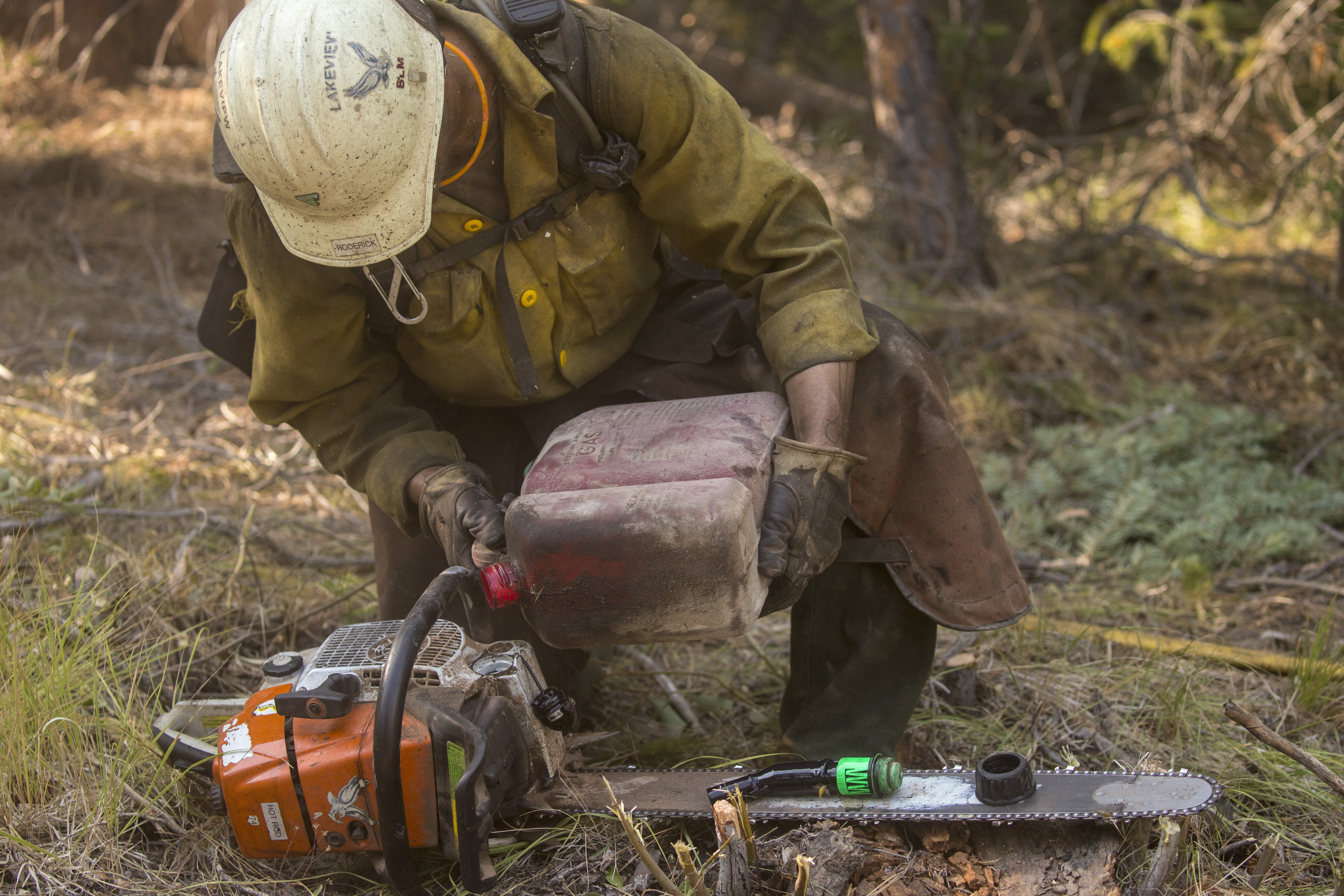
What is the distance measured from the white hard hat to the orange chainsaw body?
89 cm

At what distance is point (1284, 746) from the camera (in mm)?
1688

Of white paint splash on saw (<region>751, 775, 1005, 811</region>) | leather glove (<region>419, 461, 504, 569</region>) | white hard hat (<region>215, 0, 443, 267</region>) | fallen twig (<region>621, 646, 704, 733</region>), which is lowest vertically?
fallen twig (<region>621, 646, 704, 733</region>)

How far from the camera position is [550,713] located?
1.95 meters

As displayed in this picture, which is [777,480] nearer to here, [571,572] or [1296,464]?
[571,572]

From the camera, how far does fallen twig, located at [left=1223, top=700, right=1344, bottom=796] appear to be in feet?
5.45

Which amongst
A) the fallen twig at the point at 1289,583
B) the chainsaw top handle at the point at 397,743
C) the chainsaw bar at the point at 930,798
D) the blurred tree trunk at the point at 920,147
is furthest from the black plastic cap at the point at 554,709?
the blurred tree trunk at the point at 920,147

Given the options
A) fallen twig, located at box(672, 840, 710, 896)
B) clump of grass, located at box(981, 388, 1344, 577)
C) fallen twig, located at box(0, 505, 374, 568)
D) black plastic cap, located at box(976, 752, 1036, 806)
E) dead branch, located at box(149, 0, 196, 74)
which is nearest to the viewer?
fallen twig, located at box(672, 840, 710, 896)

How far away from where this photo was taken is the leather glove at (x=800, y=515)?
5.99 ft

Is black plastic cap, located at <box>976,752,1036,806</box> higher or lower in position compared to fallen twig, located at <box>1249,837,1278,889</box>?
higher

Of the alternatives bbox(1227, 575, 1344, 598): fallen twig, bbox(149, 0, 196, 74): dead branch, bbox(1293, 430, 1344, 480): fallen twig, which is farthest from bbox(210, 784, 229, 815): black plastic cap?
bbox(149, 0, 196, 74): dead branch

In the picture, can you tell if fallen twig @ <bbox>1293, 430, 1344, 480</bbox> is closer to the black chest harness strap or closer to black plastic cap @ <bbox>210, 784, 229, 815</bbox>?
the black chest harness strap

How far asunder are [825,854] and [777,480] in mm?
649

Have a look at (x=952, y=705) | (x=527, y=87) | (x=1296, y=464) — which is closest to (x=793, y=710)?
(x=952, y=705)

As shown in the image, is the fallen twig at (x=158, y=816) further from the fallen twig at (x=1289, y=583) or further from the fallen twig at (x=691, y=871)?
the fallen twig at (x=1289, y=583)
